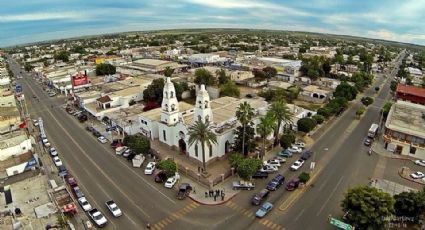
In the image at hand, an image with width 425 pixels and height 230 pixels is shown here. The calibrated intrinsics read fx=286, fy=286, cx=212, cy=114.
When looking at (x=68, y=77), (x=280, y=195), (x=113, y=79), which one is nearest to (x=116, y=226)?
(x=280, y=195)

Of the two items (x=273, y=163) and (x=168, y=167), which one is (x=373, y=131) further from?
(x=168, y=167)

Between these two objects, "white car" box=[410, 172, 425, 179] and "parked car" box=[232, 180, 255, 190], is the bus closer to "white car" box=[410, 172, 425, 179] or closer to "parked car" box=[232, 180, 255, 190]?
"white car" box=[410, 172, 425, 179]

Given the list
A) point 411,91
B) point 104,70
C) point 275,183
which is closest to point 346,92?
point 411,91

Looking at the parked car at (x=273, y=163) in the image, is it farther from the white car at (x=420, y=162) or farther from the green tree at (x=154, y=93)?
the green tree at (x=154, y=93)

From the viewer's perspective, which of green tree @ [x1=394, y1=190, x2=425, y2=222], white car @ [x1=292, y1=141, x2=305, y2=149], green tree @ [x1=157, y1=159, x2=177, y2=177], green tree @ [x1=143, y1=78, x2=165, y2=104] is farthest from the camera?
green tree @ [x1=143, y1=78, x2=165, y2=104]

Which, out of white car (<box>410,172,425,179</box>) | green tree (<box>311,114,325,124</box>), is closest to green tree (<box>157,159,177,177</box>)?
green tree (<box>311,114,325,124</box>)

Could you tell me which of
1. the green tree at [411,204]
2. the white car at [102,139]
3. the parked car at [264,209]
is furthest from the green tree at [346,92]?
the white car at [102,139]
